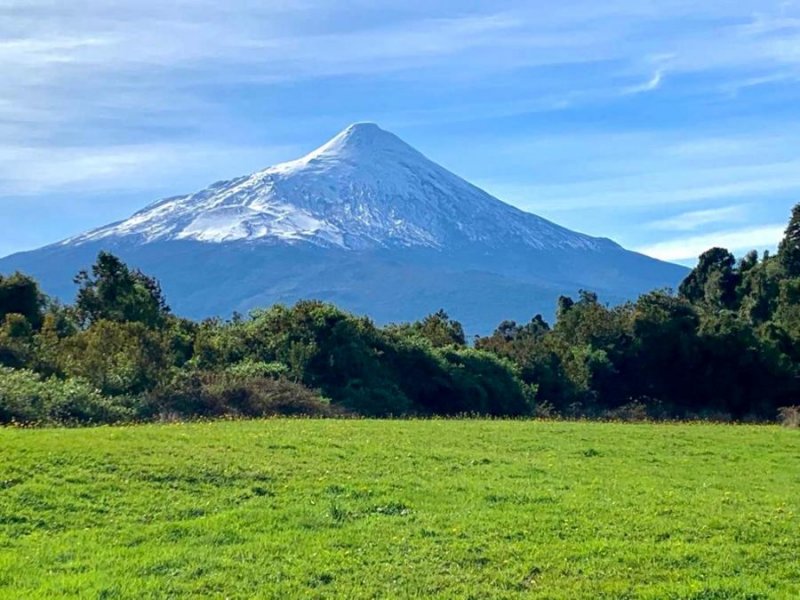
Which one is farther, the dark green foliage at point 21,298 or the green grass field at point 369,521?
the dark green foliage at point 21,298

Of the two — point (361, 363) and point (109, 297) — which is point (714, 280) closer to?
point (361, 363)

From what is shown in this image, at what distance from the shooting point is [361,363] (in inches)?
1612

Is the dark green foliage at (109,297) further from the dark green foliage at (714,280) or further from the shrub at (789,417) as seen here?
the dark green foliage at (714,280)

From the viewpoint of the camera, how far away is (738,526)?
12.8 m

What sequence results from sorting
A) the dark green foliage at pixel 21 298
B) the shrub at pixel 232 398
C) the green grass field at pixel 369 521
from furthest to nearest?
1. the dark green foliage at pixel 21 298
2. the shrub at pixel 232 398
3. the green grass field at pixel 369 521

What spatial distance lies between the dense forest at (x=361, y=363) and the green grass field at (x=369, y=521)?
10928mm

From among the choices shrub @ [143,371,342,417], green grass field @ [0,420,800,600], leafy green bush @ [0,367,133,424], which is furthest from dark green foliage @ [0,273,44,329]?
green grass field @ [0,420,800,600]

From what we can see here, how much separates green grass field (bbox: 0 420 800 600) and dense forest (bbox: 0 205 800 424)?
1093cm

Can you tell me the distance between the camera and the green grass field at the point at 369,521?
390 inches

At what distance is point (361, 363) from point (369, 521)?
28.4 m

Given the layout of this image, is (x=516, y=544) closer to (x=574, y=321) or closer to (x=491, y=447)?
(x=491, y=447)

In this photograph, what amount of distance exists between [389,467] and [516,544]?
6.03 metres

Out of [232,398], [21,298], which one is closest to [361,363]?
[232,398]

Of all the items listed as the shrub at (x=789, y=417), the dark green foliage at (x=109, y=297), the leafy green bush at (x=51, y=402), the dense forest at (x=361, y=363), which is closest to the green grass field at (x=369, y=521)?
the leafy green bush at (x=51, y=402)
